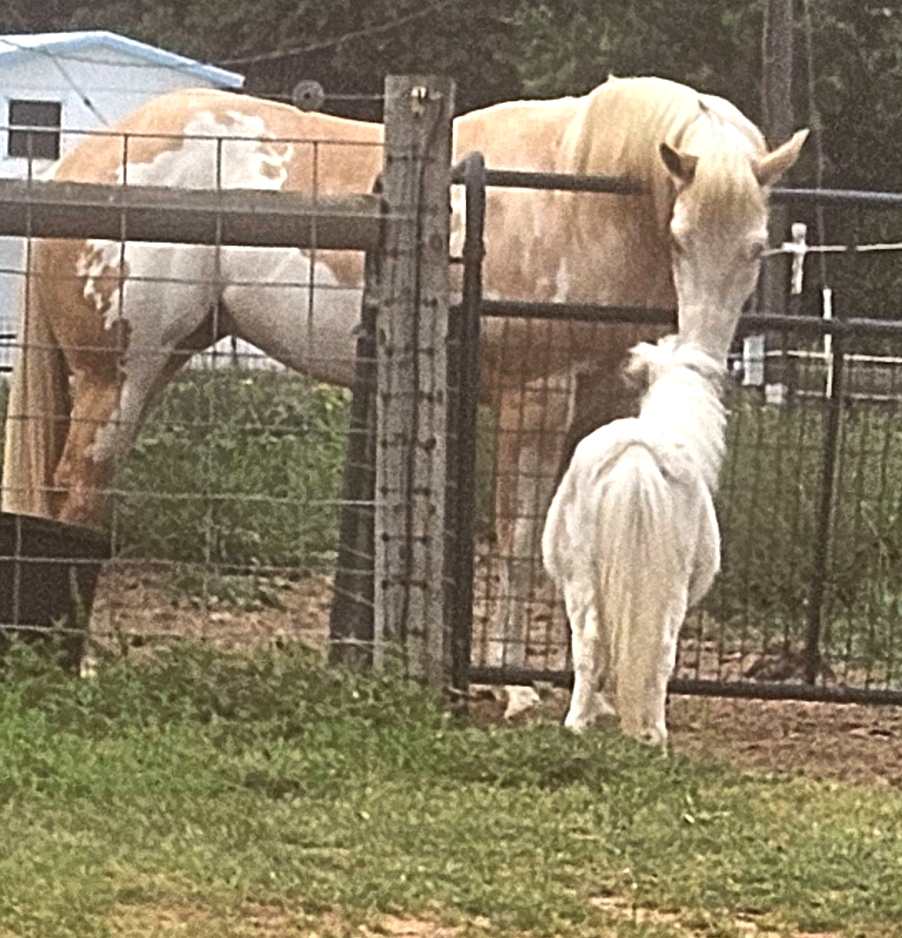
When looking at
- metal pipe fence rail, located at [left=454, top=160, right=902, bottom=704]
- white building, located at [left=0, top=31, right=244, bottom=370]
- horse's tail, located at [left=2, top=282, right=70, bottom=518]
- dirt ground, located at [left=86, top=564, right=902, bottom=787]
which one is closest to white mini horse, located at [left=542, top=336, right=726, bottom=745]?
dirt ground, located at [left=86, top=564, right=902, bottom=787]

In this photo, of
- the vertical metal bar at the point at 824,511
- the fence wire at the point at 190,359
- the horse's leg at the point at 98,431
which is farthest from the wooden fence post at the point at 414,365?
the horse's leg at the point at 98,431

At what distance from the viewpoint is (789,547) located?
8703 millimetres

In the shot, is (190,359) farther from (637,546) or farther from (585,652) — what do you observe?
(637,546)

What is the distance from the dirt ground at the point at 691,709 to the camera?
23.0 ft

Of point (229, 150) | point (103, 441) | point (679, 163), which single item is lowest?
point (103, 441)

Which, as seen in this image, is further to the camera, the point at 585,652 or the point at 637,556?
the point at 585,652

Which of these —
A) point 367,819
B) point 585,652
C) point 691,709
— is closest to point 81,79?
point 691,709

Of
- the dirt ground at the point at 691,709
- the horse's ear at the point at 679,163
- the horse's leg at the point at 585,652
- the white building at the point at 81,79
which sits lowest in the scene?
the dirt ground at the point at 691,709

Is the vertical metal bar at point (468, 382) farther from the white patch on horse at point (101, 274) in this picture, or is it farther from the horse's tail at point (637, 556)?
the white patch on horse at point (101, 274)

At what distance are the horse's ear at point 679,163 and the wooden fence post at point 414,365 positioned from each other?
72 centimetres

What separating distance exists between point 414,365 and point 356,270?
140cm

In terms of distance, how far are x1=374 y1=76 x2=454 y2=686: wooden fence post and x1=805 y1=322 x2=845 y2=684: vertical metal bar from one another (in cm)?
129

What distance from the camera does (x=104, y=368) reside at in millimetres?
8305

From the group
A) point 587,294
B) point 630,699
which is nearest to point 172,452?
point 587,294
